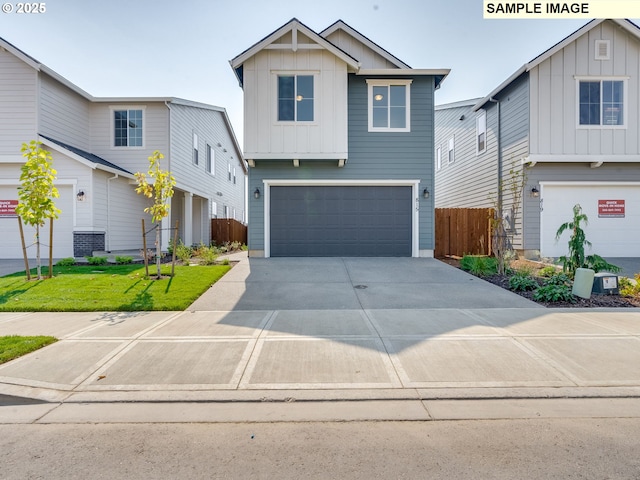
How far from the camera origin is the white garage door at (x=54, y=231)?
12484 millimetres

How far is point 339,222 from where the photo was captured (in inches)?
475

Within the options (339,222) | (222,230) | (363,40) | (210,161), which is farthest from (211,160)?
(339,222)

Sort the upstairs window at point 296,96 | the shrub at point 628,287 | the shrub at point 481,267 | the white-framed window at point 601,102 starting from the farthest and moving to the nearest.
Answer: the white-framed window at point 601,102
the upstairs window at point 296,96
the shrub at point 481,267
the shrub at point 628,287

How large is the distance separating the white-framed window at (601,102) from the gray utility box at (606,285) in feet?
23.6

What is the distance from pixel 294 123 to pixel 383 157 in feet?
10.5

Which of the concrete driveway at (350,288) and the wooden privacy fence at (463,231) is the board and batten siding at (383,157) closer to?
the wooden privacy fence at (463,231)

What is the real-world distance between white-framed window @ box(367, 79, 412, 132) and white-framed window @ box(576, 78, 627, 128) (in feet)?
18.9

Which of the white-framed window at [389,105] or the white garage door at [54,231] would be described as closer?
the white-framed window at [389,105]

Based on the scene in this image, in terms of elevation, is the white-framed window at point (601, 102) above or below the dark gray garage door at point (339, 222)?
above

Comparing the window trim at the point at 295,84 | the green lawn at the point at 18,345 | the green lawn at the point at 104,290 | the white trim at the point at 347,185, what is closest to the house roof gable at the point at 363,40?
the window trim at the point at 295,84

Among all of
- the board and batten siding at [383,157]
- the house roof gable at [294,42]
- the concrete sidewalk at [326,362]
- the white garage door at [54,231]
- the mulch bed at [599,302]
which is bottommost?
the concrete sidewalk at [326,362]

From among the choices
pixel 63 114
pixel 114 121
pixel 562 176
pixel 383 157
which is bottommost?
pixel 562 176

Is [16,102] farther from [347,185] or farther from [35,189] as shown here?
[347,185]

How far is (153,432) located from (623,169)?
15655 mm
